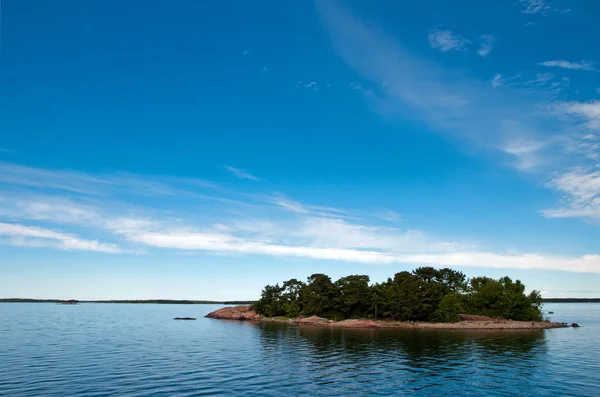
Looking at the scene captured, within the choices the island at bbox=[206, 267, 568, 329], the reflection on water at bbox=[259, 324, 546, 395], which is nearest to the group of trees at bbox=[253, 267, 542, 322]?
the island at bbox=[206, 267, 568, 329]

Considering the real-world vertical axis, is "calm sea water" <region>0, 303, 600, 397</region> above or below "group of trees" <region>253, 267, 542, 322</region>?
below

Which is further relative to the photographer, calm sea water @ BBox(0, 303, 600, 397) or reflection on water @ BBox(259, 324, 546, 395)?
reflection on water @ BBox(259, 324, 546, 395)

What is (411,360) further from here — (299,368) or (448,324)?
(448,324)

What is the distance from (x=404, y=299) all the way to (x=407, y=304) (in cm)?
196

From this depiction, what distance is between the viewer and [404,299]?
139750 millimetres

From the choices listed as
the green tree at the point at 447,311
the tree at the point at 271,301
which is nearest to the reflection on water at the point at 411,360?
the green tree at the point at 447,311

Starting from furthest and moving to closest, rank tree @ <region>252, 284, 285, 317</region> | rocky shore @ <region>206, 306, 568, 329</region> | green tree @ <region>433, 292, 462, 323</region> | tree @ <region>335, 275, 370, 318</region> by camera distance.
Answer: tree @ <region>252, 284, 285, 317</region> → tree @ <region>335, 275, 370, 318</region> → green tree @ <region>433, 292, 462, 323</region> → rocky shore @ <region>206, 306, 568, 329</region>

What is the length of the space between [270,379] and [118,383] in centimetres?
1812

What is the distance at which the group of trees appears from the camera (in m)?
139

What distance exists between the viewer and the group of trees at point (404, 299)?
13912 cm

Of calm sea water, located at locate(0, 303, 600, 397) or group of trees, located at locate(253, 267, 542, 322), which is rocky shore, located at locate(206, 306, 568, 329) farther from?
calm sea water, located at locate(0, 303, 600, 397)

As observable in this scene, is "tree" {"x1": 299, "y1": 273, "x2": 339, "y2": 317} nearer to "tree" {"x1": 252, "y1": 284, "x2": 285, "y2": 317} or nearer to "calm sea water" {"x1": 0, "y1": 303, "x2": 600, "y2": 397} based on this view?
"tree" {"x1": 252, "y1": 284, "x2": 285, "y2": 317}

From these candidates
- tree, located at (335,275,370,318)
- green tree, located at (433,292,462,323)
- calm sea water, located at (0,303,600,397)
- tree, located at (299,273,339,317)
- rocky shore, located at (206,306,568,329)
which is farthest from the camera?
tree, located at (299,273,339,317)

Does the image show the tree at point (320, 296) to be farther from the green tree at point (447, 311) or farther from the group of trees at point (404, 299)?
the green tree at point (447, 311)
